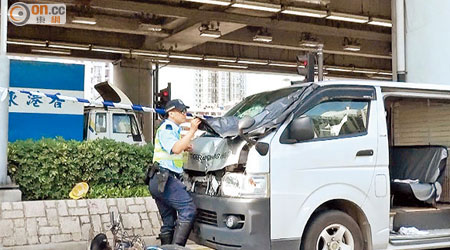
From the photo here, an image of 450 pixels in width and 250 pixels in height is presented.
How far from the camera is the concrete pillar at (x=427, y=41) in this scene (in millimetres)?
10898

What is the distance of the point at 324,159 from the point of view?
5.67m

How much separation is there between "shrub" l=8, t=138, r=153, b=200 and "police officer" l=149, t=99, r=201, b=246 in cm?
225

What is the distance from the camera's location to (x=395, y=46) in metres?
12.3

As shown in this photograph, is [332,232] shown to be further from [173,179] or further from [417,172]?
[417,172]

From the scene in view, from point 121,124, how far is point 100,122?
2.00 ft

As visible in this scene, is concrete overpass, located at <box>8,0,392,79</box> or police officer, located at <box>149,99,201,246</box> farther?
concrete overpass, located at <box>8,0,392,79</box>

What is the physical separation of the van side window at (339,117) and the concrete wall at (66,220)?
3.15 m

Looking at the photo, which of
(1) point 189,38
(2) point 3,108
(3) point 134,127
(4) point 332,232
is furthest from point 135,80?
(4) point 332,232

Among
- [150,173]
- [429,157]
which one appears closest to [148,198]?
[150,173]

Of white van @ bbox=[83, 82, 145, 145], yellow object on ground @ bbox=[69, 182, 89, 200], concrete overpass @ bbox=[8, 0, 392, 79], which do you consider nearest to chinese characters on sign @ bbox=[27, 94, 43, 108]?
white van @ bbox=[83, 82, 145, 145]

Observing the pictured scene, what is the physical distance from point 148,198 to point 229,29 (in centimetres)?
1304

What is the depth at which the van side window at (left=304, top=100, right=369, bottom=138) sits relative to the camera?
19.3 ft

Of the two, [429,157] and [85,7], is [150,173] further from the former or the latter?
[85,7]

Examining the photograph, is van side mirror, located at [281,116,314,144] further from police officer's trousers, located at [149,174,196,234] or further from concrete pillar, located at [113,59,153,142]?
concrete pillar, located at [113,59,153,142]
